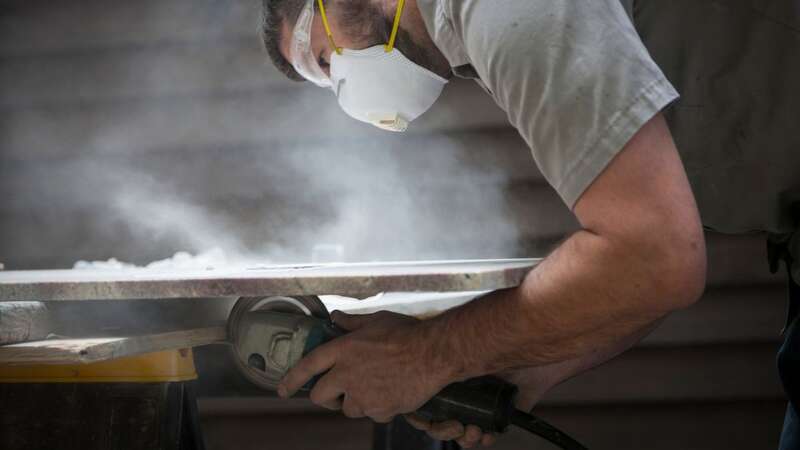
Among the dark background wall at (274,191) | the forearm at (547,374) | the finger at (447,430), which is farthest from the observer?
the dark background wall at (274,191)

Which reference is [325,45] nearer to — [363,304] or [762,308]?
[363,304]

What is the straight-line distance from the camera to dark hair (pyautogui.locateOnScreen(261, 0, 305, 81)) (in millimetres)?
1691

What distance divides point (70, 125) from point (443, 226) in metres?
1.52

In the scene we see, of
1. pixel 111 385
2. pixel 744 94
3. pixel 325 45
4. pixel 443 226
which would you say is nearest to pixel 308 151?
pixel 443 226

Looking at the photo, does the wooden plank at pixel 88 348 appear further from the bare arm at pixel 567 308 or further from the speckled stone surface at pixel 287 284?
the bare arm at pixel 567 308

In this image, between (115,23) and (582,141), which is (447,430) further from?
(115,23)

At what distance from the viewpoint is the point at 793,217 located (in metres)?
1.43

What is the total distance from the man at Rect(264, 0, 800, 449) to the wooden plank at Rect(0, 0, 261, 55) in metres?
0.90

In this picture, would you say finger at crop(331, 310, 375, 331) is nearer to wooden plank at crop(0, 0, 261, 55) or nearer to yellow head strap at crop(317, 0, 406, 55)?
yellow head strap at crop(317, 0, 406, 55)

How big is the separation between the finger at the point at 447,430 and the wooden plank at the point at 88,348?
53 cm

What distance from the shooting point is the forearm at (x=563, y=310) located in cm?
105

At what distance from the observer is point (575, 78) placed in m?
1.03

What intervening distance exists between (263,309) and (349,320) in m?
0.18

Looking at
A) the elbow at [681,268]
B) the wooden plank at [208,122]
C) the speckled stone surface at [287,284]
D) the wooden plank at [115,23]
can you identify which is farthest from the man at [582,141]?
the wooden plank at [115,23]
